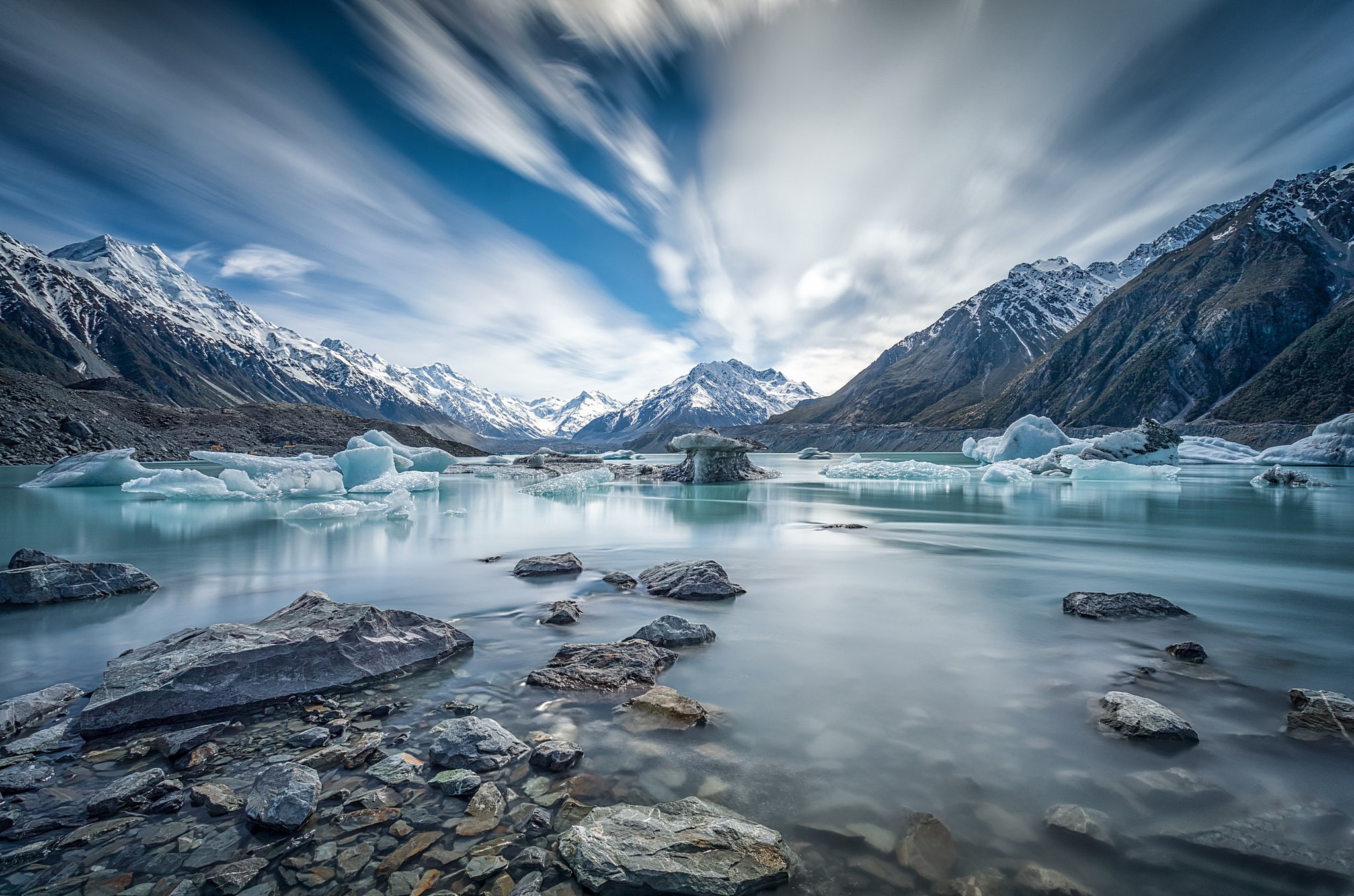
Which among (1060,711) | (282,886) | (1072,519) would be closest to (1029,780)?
(1060,711)

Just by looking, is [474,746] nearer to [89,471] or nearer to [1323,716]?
[1323,716]

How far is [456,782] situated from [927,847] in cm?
267

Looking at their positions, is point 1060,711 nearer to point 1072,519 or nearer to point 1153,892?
point 1153,892

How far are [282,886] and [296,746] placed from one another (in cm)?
148

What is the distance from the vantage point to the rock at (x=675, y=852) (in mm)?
2537

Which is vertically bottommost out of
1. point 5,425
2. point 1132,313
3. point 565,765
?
point 565,765

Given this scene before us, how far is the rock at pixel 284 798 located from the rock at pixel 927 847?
315 cm

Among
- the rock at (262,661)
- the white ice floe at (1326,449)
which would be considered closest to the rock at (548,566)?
the rock at (262,661)

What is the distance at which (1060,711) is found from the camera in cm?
430

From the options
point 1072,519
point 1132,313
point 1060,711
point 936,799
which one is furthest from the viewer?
point 1132,313

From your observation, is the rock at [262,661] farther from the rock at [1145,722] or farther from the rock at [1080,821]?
the rock at [1145,722]

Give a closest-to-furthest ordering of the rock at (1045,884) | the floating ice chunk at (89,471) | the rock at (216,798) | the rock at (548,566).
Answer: the rock at (1045,884)
the rock at (216,798)
the rock at (548,566)
the floating ice chunk at (89,471)

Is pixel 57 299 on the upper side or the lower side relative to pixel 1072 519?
upper

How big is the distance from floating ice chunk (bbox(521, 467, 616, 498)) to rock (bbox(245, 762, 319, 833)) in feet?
80.4
